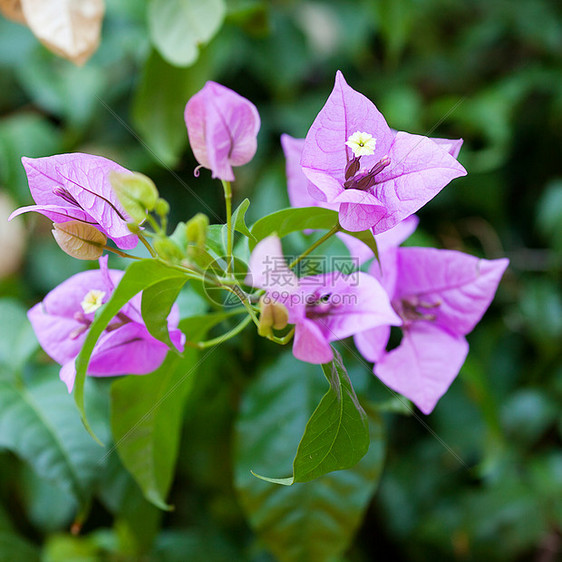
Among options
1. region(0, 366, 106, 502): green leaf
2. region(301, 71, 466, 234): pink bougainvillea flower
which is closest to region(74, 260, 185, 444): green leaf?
region(301, 71, 466, 234): pink bougainvillea flower

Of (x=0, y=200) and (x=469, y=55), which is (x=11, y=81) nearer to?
(x=0, y=200)

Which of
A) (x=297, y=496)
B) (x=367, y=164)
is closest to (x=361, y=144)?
(x=367, y=164)

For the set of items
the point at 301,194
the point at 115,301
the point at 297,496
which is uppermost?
the point at 115,301

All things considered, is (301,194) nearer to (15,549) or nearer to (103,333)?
(103,333)

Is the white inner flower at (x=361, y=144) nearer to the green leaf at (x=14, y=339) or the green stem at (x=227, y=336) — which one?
the green stem at (x=227, y=336)

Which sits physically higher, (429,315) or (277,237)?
(277,237)

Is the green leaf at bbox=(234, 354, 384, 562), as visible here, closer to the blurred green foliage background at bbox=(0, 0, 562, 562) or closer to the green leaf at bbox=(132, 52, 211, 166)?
the blurred green foliage background at bbox=(0, 0, 562, 562)
